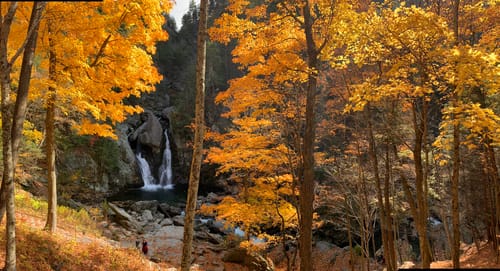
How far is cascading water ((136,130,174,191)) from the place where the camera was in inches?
1356

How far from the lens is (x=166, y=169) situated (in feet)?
123

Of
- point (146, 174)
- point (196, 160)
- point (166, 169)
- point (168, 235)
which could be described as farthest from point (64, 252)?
point (166, 169)

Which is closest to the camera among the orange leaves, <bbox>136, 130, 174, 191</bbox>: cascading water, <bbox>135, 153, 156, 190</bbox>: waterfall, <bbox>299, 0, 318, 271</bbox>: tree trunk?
<bbox>299, 0, 318, 271</bbox>: tree trunk

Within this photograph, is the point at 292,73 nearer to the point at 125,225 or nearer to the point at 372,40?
the point at 372,40

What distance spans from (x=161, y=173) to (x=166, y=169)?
2.99 ft

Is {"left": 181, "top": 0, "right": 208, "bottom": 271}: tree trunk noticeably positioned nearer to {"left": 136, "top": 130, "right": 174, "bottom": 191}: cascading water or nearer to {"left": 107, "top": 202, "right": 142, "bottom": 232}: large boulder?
{"left": 107, "top": 202, "right": 142, "bottom": 232}: large boulder

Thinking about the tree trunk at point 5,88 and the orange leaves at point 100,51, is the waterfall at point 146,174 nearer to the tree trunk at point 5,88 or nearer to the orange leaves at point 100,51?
the orange leaves at point 100,51

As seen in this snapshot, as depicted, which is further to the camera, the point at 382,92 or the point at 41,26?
the point at 41,26

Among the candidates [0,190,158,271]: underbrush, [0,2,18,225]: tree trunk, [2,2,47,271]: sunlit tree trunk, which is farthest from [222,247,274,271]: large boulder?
[0,2,18,225]: tree trunk

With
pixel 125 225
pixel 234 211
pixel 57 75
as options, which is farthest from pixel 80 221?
pixel 57 75

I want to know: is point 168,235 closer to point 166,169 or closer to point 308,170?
point 308,170

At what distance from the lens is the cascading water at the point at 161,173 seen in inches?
1356

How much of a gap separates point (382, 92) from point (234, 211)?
6815mm

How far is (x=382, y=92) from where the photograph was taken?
6.48 m
